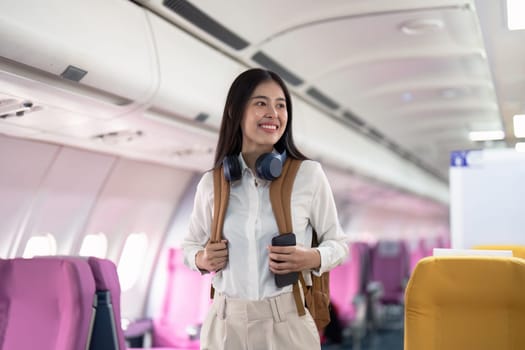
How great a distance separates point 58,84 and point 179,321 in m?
3.00

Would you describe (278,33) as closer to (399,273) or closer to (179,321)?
(179,321)

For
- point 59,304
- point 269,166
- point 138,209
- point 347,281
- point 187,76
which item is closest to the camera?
point 269,166

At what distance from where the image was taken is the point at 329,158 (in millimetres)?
6570

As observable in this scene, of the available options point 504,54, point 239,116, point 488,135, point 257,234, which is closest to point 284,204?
point 257,234

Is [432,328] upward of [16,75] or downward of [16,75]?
downward

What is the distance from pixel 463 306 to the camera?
234 cm

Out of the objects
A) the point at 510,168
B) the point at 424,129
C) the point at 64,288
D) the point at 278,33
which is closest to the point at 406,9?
the point at 278,33

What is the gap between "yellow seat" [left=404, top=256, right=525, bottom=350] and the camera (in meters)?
2.26

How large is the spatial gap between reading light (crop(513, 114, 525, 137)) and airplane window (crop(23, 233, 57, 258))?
4.49 meters

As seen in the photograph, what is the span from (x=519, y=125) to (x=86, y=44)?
16.9 ft

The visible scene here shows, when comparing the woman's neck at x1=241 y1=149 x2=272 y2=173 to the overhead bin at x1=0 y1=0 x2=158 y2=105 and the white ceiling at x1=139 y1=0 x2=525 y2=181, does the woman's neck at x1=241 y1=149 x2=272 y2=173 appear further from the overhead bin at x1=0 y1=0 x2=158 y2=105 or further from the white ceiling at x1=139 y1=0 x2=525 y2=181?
the white ceiling at x1=139 y1=0 x2=525 y2=181

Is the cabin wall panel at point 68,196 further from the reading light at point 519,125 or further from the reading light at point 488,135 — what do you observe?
the reading light at point 488,135

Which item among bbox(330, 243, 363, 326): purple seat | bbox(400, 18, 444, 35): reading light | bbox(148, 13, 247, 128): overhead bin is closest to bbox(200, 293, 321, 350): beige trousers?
bbox(148, 13, 247, 128): overhead bin

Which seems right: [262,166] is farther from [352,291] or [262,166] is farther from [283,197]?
[352,291]
